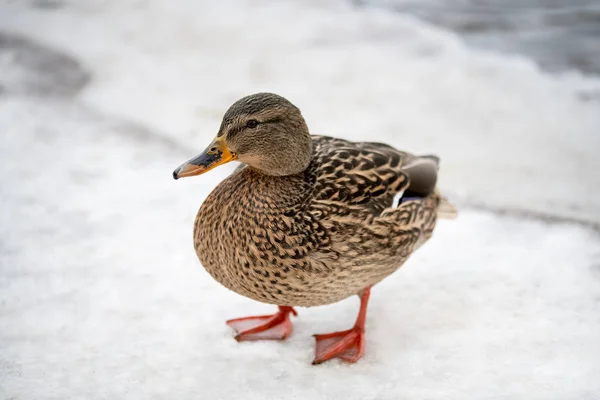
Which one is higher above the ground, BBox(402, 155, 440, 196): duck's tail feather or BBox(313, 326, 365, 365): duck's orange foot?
BBox(402, 155, 440, 196): duck's tail feather

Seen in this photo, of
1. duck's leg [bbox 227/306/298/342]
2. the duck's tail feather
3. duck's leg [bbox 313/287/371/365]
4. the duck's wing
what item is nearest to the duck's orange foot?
duck's leg [bbox 313/287/371/365]

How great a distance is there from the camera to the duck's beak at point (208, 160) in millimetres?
2861

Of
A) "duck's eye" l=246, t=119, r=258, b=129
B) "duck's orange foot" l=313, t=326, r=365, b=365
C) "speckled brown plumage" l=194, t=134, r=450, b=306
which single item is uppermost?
"duck's eye" l=246, t=119, r=258, b=129

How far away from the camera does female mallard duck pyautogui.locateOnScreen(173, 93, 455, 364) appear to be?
116 inches

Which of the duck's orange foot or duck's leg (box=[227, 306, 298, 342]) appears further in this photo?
duck's leg (box=[227, 306, 298, 342])

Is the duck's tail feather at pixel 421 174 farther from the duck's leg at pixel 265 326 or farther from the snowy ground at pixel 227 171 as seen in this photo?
the duck's leg at pixel 265 326

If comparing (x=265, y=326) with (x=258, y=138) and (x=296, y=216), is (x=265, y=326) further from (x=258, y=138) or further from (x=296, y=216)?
(x=258, y=138)

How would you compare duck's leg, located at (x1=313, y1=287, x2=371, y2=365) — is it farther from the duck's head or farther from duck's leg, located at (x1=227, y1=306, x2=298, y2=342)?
the duck's head

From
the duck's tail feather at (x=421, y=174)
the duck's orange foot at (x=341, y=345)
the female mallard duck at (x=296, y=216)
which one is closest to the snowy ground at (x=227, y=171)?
the duck's orange foot at (x=341, y=345)

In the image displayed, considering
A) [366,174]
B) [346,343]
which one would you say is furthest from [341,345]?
[366,174]

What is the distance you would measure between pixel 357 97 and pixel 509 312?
261 cm

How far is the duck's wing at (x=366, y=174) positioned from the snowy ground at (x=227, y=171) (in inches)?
26.1

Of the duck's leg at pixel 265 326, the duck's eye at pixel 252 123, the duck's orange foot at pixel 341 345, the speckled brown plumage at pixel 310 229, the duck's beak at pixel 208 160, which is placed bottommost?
the duck's leg at pixel 265 326

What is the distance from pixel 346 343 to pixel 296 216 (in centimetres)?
66
